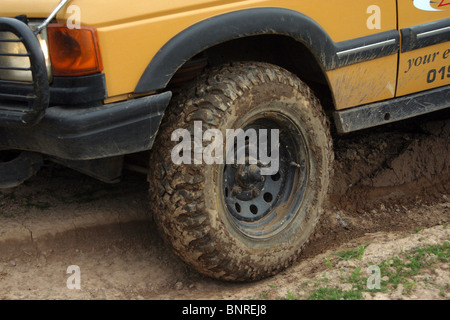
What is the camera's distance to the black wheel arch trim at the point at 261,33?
2.93 meters

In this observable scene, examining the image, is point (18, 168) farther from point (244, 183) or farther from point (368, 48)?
point (368, 48)

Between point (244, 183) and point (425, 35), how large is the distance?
1.46 meters

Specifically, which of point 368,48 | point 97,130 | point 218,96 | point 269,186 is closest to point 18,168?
point 97,130

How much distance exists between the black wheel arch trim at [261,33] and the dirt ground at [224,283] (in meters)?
1.12

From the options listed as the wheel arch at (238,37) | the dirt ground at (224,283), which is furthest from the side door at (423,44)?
the dirt ground at (224,283)

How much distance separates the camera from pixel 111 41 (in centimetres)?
279

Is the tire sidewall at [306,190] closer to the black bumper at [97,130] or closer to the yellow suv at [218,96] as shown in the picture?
the yellow suv at [218,96]

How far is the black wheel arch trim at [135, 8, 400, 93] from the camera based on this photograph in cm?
293

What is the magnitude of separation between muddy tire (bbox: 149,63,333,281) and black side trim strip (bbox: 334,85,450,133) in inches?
5.6

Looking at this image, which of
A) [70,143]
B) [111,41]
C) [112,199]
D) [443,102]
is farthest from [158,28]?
[443,102]

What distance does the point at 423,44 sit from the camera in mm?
3824

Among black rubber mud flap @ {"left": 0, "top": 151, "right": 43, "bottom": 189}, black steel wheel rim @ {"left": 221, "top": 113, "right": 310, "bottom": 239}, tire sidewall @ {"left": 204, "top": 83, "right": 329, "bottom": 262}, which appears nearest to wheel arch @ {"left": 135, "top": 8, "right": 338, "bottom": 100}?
tire sidewall @ {"left": 204, "top": 83, "right": 329, "bottom": 262}

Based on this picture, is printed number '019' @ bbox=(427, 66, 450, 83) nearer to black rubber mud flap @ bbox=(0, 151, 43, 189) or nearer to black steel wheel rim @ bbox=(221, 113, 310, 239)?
black steel wheel rim @ bbox=(221, 113, 310, 239)

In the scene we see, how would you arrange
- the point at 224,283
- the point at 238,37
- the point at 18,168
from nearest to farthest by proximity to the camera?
the point at 238,37 → the point at 18,168 → the point at 224,283
